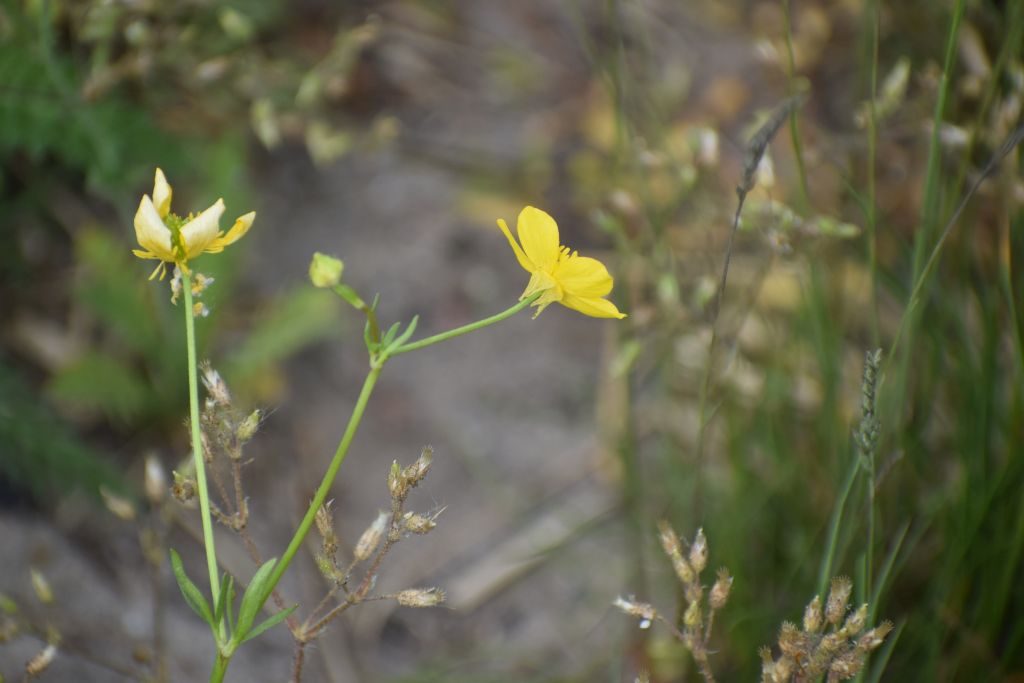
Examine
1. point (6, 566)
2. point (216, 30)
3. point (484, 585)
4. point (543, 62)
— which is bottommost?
point (484, 585)

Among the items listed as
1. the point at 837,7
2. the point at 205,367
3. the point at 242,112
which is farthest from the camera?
the point at 837,7

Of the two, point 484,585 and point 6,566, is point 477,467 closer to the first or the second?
point 484,585

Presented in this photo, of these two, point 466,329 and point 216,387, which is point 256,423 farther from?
point 466,329

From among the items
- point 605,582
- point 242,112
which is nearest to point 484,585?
point 605,582

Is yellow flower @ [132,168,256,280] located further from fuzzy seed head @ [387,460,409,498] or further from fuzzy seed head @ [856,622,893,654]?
fuzzy seed head @ [856,622,893,654]

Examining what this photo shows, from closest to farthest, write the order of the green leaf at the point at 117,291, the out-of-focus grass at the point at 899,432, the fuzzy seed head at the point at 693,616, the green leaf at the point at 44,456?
the fuzzy seed head at the point at 693,616 → the out-of-focus grass at the point at 899,432 → the green leaf at the point at 44,456 → the green leaf at the point at 117,291

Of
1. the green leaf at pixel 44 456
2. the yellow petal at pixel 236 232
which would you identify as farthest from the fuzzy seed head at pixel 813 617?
the green leaf at pixel 44 456

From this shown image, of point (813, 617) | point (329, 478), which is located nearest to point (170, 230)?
point (329, 478)

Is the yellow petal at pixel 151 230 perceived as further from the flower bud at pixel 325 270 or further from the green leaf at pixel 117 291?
the green leaf at pixel 117 291
